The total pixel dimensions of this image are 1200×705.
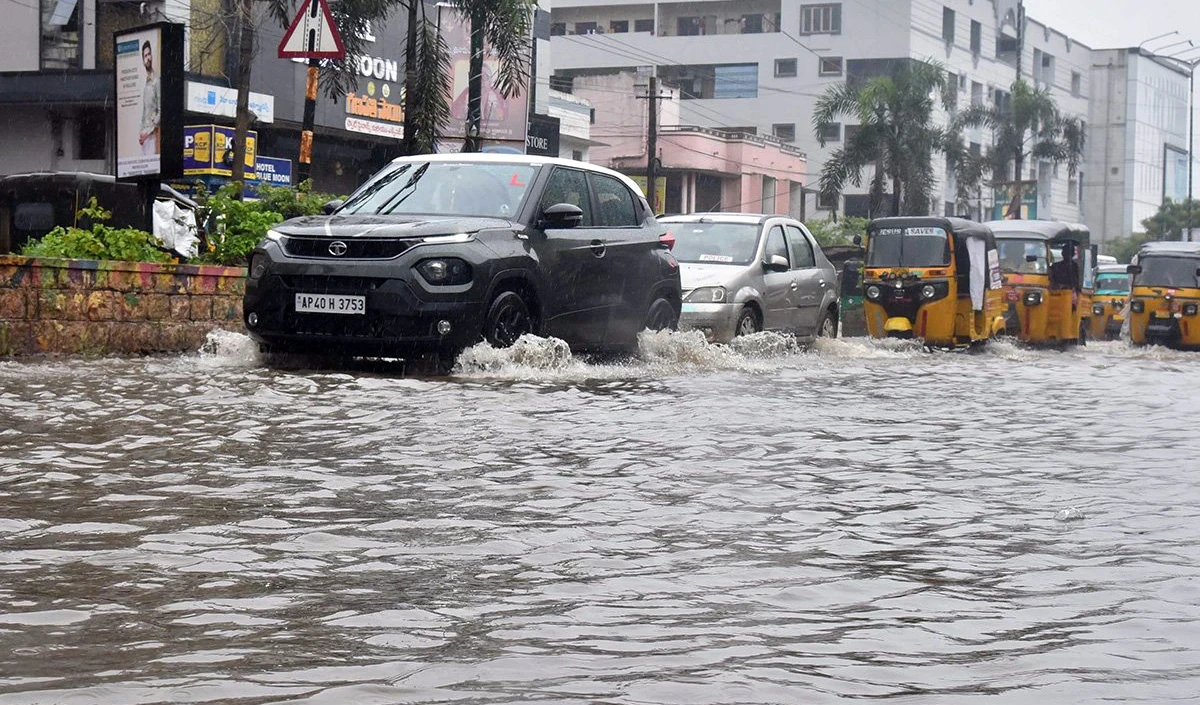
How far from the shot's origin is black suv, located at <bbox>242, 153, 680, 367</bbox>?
11.0 m

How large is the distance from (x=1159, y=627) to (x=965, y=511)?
202 cm

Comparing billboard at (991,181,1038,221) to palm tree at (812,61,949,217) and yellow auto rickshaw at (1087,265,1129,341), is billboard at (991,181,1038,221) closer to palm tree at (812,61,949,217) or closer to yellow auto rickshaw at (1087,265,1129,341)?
palm tree at (812,61,949,217)

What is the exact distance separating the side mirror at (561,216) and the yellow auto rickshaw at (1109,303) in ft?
96.0

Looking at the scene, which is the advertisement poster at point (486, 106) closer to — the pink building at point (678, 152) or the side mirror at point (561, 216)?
the pink building at point (678, 152)

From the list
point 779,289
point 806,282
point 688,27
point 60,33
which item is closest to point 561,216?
point 779,289

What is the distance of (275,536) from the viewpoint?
532 cm

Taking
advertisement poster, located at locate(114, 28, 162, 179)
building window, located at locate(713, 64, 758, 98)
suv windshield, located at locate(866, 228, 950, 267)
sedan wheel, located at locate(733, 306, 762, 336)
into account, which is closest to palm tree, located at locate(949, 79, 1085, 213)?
building window, located at locate(713, 64, 758, 98)

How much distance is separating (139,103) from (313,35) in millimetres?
1940

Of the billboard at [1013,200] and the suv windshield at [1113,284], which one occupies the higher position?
the billboard at [1013,200]

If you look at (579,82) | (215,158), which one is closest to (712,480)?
(215,158)

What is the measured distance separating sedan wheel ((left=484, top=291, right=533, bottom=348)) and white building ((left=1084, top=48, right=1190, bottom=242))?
103634 mm

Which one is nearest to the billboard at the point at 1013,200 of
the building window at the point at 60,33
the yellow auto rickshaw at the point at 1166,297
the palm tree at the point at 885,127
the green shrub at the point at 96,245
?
the palm tree at the point at 885,127

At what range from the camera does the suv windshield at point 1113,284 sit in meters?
42.6

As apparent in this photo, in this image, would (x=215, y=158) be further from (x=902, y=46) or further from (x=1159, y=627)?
(x=902, y=46)
